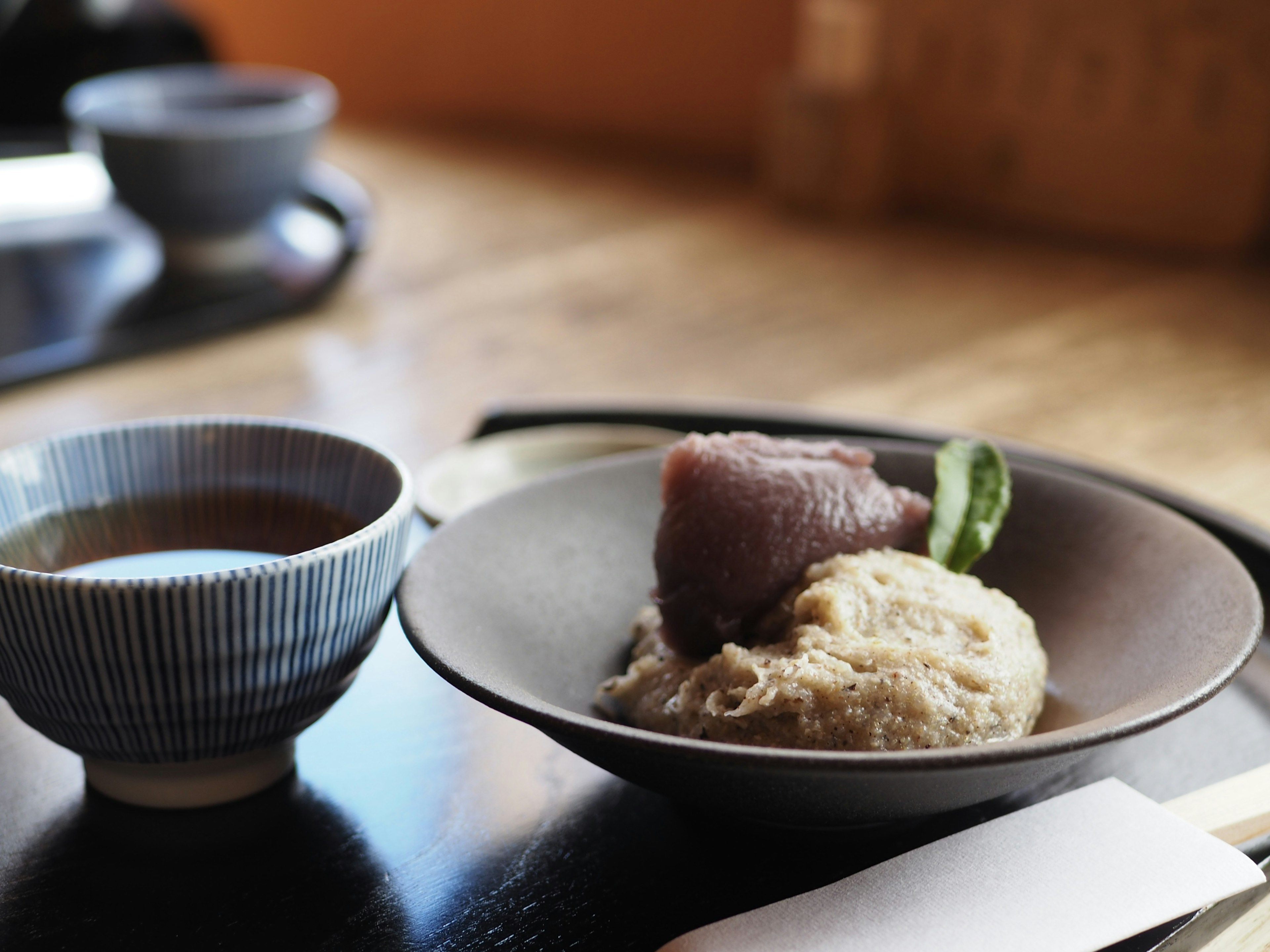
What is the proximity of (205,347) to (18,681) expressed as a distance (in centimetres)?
120

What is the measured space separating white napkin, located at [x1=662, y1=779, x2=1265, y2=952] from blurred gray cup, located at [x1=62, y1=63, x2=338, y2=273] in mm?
1511

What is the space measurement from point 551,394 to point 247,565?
1048 millimetres

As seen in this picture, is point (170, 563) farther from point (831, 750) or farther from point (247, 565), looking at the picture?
point (831, 750)

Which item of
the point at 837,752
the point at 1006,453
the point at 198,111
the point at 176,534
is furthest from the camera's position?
the point at 198,111

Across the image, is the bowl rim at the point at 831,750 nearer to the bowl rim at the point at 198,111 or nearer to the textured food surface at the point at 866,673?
the textured food surface at the point at 866,673

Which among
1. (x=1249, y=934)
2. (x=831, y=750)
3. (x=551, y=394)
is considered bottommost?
(x=551, y=394)

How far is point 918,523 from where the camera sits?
85cm

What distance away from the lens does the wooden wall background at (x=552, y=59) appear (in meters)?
2.90

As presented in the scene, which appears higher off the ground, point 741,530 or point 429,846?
point 741,530

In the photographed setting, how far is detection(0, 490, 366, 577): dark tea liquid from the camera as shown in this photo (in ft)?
2.52

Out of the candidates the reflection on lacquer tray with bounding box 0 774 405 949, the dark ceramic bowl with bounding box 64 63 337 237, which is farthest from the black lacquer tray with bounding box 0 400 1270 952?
the dark ceramic bowl with bounding box 64 63 337 237

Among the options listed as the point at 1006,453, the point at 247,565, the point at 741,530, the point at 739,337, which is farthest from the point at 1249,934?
the point at 739,337

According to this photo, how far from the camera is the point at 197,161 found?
5.91ft

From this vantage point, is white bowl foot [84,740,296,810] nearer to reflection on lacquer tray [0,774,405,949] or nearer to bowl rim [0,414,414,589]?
reflection on lacquer tray [0,774,405,949]
